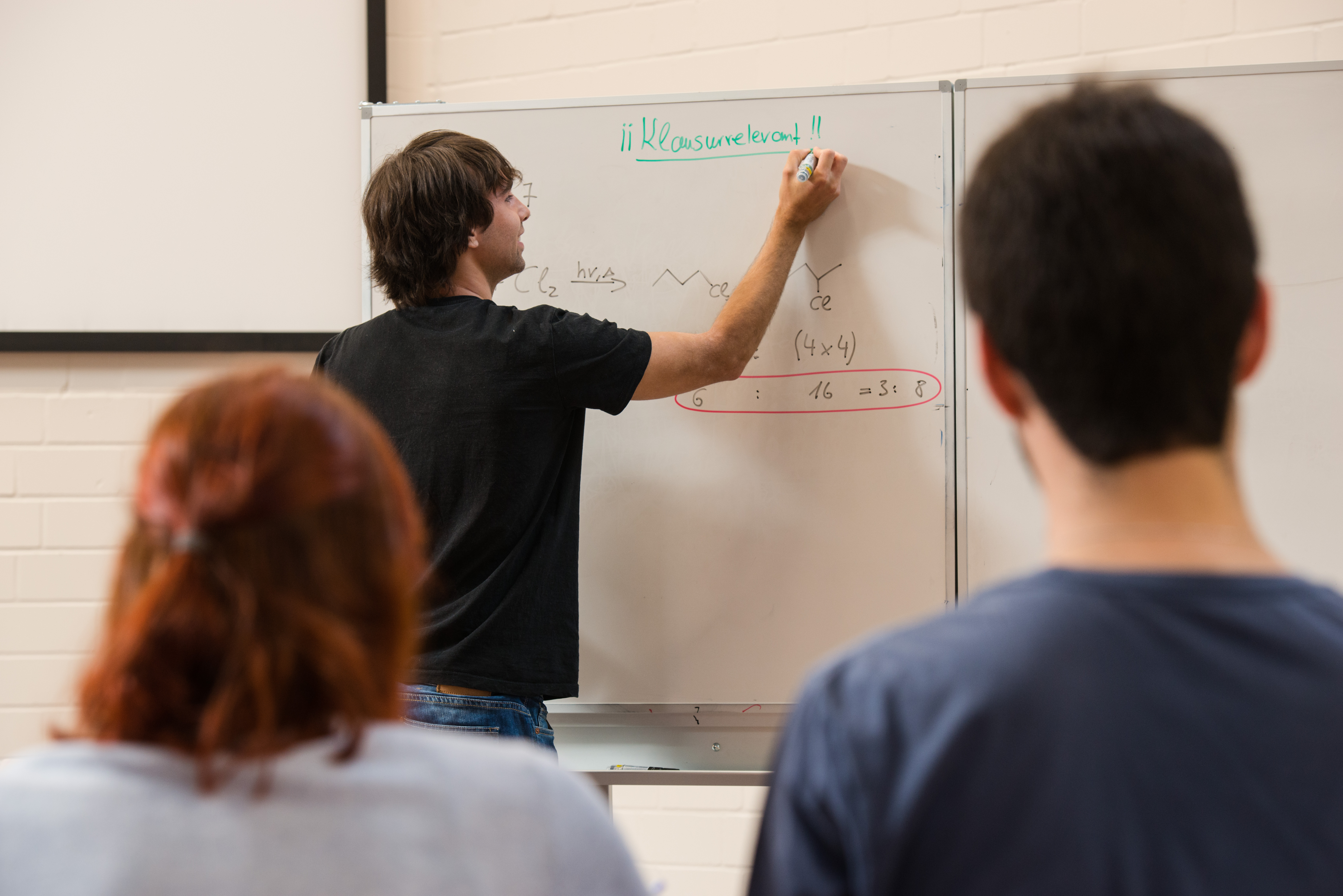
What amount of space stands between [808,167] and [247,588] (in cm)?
132

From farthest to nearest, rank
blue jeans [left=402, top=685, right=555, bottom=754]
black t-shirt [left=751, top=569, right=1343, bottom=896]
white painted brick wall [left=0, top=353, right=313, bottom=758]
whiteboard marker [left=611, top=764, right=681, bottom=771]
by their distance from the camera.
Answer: white painted brick wall [left=0, top=353, right=313, bottom=758] < whiteboard marker [left=611, top=764, right=681, bottom=771] < blue jeans [left=402, top=685, right=555, bottom=754] < black t-shirt [left=751, top=569, right=1343, bottom=896]

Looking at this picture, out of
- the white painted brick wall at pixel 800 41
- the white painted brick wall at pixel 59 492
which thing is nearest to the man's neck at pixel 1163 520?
the white painted brick wall at pixel 800 41

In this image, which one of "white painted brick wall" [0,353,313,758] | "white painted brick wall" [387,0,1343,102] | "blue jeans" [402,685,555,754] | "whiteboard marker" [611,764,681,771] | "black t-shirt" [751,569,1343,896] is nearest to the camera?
"black t-shirt" [751,569,1343,896]

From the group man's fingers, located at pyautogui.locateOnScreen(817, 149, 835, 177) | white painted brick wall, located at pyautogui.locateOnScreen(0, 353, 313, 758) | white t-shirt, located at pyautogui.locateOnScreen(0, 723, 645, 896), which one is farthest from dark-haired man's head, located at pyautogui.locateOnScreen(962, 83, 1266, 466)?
white painted brick wall, located at pyautogui.locateOnScreen(0, 353, 313, 758)

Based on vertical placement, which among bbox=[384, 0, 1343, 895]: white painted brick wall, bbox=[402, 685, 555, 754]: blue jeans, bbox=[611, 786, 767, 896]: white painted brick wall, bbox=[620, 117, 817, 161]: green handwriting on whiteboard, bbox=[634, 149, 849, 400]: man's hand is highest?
bbox=[384, 0, 1343, 895]: white painted brick wall

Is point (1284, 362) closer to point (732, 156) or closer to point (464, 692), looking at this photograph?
point (732, 156)

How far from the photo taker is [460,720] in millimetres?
1372

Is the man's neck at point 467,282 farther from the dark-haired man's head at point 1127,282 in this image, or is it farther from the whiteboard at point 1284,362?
the dark-haired man's head at point 1127,282

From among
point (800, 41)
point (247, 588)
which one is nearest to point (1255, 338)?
point (247, 588)

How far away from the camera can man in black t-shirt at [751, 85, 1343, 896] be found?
48 cm

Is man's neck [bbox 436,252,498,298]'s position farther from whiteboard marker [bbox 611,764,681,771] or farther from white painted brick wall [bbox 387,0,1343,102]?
white painted brick wall [bbox 387,0,1343,102]

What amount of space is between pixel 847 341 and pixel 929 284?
0.16 metres

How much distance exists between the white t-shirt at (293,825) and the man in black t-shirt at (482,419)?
848mm

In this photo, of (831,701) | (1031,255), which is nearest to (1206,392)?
(1031,255)
